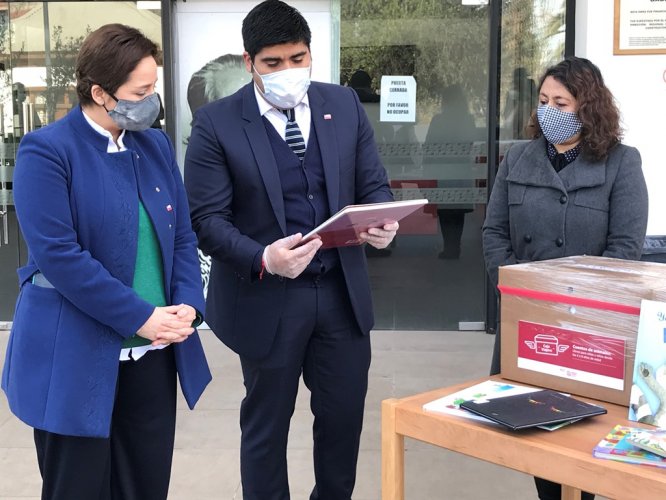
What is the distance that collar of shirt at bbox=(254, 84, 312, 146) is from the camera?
2652mm

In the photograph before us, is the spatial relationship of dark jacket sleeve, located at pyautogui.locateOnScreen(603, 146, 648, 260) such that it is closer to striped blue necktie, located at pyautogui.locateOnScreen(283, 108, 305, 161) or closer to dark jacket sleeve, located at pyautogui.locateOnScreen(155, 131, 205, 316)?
striped blue necktie, located at pyautogui.locateOnScreen(283, 108, 305, 161)

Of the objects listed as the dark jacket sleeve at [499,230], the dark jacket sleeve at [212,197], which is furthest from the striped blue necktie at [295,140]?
the dark jacket sleeve at [499,230]

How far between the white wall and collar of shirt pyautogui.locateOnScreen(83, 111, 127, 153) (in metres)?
3.26

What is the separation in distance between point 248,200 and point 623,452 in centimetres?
140

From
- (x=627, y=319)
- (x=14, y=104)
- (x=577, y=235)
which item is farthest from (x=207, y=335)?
(x=627, y=319)

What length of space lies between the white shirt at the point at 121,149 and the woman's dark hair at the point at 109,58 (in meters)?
0.08

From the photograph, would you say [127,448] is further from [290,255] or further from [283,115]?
[283,115]

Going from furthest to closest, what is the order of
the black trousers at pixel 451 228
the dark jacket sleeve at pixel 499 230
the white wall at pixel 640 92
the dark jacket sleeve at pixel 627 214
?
the black trousers at pixel 451 228 < the white wall at pixel 640 92 < the dark jacket sleeve at pixel 499 230 < the dark jacket sleeve at pixel 627 214

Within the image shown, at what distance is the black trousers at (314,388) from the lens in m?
2.63

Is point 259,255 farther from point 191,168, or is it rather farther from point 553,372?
point 553,372

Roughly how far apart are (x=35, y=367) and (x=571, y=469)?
1.36 meters

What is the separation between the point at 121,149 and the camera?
2275 mm

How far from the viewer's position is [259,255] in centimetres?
249

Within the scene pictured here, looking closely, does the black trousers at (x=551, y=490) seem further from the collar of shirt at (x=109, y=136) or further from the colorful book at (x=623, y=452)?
the collar of shirt at (x=109, y=136)
